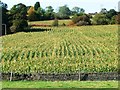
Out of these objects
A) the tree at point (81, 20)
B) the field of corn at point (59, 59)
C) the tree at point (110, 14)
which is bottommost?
the field of corn at point (59, 59)

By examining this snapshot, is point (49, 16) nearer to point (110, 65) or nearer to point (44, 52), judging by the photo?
point (44, 52)

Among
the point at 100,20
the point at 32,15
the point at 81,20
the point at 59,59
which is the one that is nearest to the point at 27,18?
the point at 32,15

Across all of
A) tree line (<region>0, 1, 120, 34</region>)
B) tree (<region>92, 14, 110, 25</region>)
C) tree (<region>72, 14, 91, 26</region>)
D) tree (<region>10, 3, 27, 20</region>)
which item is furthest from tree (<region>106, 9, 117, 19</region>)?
tree (<region>10, 3, 27, 20</region>)

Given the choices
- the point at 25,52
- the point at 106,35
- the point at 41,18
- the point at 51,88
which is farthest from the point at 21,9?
the point at 51,88

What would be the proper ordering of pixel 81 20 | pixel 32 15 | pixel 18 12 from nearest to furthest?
pixel 18 12 → pixel 81 20 → pixel 32 15

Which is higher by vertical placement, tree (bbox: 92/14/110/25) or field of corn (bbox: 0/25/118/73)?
tree (bbox: 92/14/110/25)

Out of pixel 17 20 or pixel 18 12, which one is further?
pixel 18 12

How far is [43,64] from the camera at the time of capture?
27422mm

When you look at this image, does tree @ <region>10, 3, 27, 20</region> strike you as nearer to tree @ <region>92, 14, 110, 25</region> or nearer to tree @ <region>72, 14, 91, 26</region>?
tree @ <region>72, 14, 91, 26</region>

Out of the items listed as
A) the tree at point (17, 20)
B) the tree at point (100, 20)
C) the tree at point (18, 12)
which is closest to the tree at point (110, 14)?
the tree at point (100, 20)

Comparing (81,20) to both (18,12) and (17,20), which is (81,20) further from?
(17,20)

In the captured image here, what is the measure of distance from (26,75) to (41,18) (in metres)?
75.9

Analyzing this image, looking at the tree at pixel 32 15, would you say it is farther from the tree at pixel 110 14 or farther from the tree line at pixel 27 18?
the tree at pixel 110 14

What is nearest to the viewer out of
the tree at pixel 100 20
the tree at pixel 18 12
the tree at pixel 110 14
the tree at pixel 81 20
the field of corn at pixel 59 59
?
the field of corn at pixel 59 59
